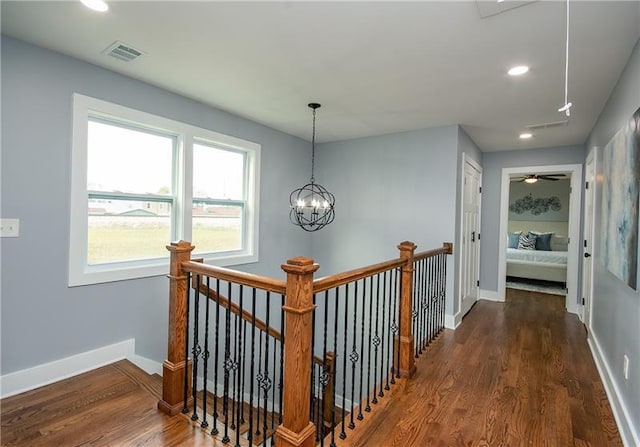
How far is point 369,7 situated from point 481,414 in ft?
8.37

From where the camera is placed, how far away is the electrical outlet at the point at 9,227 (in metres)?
2.09

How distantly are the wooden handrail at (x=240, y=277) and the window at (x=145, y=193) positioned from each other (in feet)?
3.70

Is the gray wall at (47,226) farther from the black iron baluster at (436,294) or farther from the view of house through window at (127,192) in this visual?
the black iron baluster at (436,294)

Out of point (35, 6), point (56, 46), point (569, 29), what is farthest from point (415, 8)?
point (56, 46)

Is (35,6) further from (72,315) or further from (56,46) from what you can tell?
(72,315)

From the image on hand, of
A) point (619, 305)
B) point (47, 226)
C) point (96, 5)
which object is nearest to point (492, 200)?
point (619, 305)

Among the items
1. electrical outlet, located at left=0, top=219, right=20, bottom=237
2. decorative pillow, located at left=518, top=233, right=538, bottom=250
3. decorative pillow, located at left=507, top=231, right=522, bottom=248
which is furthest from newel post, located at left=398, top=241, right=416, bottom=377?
decorative pillow, located at left=507, top=231, right=522, bottom=248

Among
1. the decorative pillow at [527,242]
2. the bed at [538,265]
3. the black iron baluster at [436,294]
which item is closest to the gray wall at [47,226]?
the black iron baluster at [436,294]

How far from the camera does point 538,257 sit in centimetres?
630

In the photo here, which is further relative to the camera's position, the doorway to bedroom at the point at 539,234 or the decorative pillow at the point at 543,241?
the decorative pillow at the point at 543,241

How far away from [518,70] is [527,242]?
6.14m

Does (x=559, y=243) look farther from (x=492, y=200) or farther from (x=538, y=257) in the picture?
(x=492, y=200)

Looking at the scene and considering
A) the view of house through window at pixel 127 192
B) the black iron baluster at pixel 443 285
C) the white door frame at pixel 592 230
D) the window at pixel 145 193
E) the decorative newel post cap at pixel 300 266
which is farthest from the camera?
the black iron baluster at pixel 443 285

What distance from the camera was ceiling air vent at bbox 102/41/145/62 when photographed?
2177 mm
